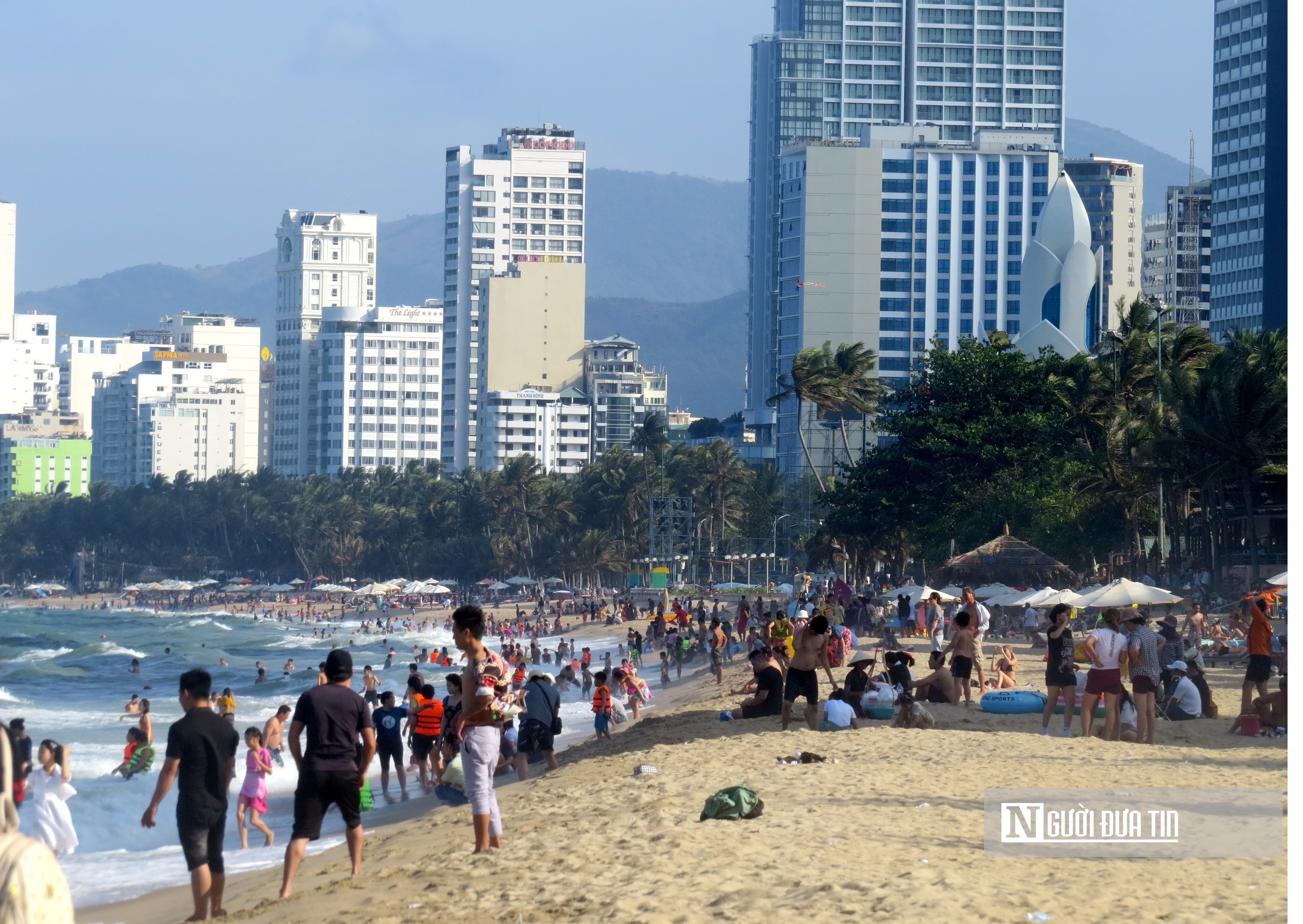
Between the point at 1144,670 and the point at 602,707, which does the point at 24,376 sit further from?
the point at 1144,670

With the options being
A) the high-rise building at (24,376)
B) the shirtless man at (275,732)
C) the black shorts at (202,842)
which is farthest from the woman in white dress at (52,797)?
the high-rise building at (24,376)

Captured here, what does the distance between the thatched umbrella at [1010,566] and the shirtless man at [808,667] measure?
22196 millimetres

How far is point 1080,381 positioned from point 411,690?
33.0 m

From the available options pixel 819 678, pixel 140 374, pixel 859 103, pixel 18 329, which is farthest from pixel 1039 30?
pixel 819 678

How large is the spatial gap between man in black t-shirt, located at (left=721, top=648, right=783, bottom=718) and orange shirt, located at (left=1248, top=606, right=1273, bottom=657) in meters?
4.39

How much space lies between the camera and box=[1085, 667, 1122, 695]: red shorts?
492 inches

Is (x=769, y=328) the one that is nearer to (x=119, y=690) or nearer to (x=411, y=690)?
(x=119, y=690)

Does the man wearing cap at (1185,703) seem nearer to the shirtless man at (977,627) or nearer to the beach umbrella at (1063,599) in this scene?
the shirtless man at (977,627)

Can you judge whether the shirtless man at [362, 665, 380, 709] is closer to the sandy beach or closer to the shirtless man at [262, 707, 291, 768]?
the shirtless man at [262, 707, 291, 768]

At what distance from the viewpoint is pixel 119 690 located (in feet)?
134

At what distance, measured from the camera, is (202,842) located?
7.04m

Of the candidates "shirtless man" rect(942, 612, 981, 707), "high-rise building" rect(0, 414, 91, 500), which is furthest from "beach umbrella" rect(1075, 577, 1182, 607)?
"high-rise building" rect(0, 414, 91, 500)

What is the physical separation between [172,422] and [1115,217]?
342 ft

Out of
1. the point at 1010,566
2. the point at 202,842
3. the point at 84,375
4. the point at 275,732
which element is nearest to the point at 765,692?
the point at 275,732
